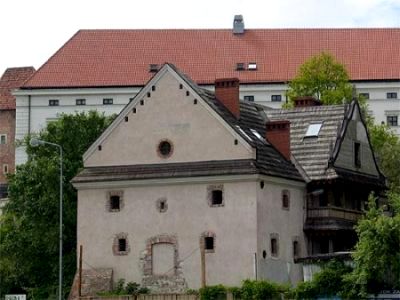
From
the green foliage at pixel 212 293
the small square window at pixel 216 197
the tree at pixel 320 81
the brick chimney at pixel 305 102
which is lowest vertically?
the green foliage at pixel 212 293

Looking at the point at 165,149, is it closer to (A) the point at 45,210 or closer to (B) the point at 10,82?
(A) the point at 45,210

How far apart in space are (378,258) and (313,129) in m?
18.0

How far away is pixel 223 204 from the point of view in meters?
76.6

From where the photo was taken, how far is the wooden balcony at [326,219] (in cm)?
Result: 8031

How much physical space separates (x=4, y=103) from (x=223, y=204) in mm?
98090

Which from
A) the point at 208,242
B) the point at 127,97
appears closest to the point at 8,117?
the point at 127,97

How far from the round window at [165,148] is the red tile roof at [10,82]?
303ft

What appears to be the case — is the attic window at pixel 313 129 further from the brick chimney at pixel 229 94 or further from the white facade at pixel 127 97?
the white facade at pixel 127 97

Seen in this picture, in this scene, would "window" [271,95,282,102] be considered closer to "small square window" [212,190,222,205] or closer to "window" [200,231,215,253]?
"small square window" [212,190,222,205]

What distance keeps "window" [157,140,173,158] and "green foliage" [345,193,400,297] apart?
49.8 ft

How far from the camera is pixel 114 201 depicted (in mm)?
79938

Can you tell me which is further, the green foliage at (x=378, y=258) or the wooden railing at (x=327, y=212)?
the wooden railing at (x=327, y=212)

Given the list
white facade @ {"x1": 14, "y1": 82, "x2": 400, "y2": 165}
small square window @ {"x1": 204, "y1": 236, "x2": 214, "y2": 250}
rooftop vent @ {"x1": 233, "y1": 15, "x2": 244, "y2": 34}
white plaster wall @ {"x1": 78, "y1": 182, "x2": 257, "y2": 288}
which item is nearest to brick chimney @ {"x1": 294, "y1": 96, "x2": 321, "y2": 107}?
white plaster wall @ {"x1": 78, "y1": 182, "x2": 257, "y2": 288}

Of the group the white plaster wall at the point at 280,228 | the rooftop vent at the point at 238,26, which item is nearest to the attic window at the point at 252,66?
the rooftop vent at the point at 238,26
